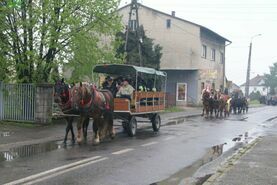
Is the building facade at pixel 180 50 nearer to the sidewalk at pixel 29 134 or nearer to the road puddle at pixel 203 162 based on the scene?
the sidewalk at pixel 29 134

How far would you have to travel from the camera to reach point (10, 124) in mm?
19281

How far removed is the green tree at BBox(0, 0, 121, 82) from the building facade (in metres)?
24.6

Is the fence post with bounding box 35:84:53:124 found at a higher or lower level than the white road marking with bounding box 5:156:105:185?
higher

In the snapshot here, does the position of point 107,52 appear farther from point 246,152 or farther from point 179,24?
point 179,24

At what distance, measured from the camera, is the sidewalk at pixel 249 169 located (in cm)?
877

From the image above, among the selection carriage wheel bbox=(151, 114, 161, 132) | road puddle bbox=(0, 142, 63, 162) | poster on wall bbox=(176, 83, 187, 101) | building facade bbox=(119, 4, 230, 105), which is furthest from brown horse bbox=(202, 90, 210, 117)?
road puddle bbox=(0, 142, 63, 162)

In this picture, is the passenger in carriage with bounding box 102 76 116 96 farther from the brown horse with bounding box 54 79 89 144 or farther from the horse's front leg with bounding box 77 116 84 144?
the brown horse with bounding box 54 79 89 144

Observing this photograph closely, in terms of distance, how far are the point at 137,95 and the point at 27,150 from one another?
5256 millimetres

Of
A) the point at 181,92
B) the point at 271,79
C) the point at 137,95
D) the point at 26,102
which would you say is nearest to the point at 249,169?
the point at 137,95

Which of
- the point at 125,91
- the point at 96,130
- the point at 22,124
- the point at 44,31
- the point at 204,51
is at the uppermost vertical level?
the point at 204,51

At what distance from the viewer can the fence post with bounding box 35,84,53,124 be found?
19422mm

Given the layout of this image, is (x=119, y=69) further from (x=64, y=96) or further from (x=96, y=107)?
(x=64, y=96)

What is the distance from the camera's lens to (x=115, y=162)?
11.2m

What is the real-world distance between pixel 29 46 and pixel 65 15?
1.98 meters
